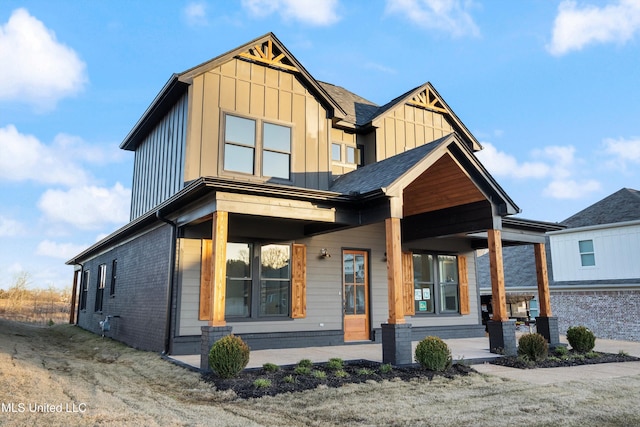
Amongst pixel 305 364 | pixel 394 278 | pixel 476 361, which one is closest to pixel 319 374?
pixel 305 364

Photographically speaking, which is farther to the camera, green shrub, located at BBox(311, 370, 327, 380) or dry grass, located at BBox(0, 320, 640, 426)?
green shrub, located at BBox(311, 370, 327, 380)

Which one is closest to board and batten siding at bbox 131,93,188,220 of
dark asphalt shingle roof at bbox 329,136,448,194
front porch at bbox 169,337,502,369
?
dark asphalt shingle roof at bbox 329,136,448,194

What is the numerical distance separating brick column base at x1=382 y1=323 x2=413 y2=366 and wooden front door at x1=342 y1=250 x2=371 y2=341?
3642mm

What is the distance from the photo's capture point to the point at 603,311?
1681 cm

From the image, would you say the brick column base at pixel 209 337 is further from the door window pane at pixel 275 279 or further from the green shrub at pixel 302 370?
the door window pane at pixel 275 279

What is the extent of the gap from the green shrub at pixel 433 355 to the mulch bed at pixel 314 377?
10 cm

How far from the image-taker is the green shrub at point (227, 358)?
6.80 m

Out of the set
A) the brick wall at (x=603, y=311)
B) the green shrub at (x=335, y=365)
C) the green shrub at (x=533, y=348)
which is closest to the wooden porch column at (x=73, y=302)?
the green shrub at (x=335, y=365)

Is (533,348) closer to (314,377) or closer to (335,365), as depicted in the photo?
(335,365)

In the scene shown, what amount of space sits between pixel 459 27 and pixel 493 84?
29.5 feet

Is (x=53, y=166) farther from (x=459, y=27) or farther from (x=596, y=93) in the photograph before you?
(x=596, y=93)

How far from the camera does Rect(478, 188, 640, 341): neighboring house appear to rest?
633 inches

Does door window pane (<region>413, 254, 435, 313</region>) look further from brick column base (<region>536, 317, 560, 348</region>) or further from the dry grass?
the dry grass

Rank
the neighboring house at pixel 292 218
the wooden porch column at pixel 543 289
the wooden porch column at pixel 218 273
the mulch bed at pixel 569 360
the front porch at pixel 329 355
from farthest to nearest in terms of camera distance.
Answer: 1. the wooden porch column at pixel 543 289
2. the neighboring house at pixel 292 218
3. the mulch bed at pixel 569 360
4. the front porch at pixel 329 355
5. the wooden porch column at pixel 218 273
